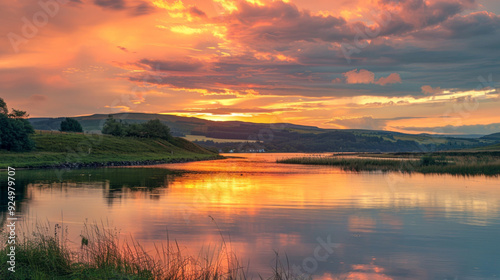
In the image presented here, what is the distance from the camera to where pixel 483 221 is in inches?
896

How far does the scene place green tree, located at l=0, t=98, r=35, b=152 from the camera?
79938 millimetres

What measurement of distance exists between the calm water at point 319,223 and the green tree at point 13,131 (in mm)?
47845

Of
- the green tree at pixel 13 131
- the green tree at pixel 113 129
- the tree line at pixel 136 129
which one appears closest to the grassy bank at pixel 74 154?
the green tree at pixel 13 131

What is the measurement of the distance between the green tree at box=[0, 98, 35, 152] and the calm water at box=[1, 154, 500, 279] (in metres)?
47.8

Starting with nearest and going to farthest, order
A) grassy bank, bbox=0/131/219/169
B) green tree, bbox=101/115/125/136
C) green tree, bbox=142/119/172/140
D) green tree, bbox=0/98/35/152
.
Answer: grassy bank, bbox=0/131/219/169, green tree, bbox=0/98/35/152, green tree, bbox=101/115/125/136, green tree, bbox=142/119/172/140

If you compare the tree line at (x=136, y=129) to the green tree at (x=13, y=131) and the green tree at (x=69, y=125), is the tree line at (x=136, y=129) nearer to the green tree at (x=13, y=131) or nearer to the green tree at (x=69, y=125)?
the green tree at (x=69, y=125)

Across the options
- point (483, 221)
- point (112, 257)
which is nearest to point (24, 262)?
point (112, 257)

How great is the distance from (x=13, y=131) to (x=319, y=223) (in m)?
76.7

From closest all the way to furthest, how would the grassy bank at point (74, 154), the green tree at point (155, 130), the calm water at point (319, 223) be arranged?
1. the calm water at point (319, 223)
2. the grassy bank at point (74, 154)
3. the green tree at point (155, 130)

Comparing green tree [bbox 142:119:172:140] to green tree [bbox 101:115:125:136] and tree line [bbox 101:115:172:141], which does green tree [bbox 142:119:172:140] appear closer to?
tree line [bbox 101:115:172:141]

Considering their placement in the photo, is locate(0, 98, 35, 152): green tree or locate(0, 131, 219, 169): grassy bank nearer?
locate(0, 131, 219, 169): grassy bank

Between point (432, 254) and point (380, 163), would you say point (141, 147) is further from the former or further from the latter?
point (432, 254)

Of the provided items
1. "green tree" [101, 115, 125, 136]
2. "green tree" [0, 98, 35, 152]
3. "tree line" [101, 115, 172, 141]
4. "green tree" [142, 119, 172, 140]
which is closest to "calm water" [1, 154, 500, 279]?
"green tree" [0, 98, 35, 152]

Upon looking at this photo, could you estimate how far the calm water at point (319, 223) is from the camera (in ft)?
47.6
